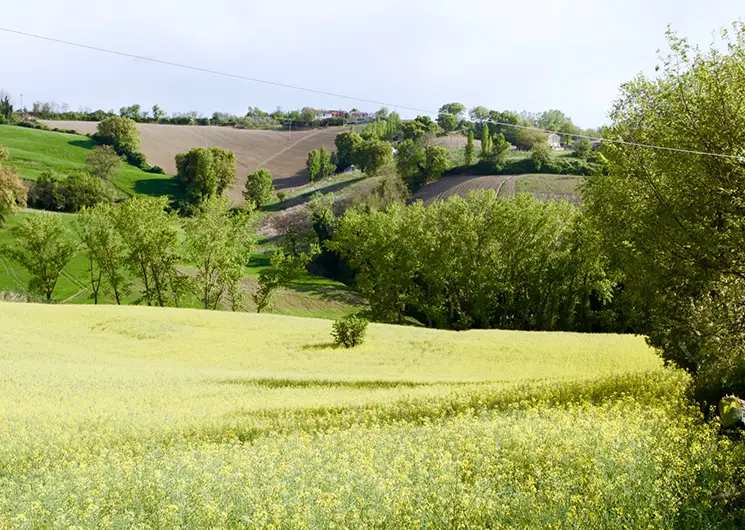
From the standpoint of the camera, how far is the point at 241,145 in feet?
555

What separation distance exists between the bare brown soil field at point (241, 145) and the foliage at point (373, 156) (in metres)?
19.6

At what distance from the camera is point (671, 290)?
47.2 ft

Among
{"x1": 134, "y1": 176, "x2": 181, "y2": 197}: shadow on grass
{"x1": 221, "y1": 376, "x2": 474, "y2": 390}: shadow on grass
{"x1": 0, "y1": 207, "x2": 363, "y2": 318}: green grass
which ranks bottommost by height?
{"x1": 0, "y1": 207, "x2": 363, "y2": 318}: green grass

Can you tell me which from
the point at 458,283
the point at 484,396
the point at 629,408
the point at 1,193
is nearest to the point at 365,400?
the point at 484,396

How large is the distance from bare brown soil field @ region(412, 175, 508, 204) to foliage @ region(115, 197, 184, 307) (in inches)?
2197

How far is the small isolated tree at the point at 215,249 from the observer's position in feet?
185

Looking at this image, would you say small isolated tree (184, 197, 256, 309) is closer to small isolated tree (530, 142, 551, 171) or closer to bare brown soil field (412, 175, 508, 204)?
bare brown soil field (412, 175, 508, 204)

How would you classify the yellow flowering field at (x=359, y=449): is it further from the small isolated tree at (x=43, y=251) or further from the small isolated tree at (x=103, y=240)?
→ the small isolated tree at (x=43, y=251)

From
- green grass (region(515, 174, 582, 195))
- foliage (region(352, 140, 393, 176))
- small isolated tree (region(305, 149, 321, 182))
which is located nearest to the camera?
green grass (region(515, 174, 582, 195))

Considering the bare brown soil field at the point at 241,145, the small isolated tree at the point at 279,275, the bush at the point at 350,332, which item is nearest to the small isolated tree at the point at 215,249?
the small isolated tree at the point at 279,275

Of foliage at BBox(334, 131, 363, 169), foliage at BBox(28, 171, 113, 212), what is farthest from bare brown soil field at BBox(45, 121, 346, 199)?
foliage at BBox(28, 171, 113, 212)

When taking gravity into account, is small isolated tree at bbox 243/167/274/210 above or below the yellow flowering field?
above

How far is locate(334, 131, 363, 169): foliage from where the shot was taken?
16412 cm

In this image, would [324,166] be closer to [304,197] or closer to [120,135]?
[304,197]
